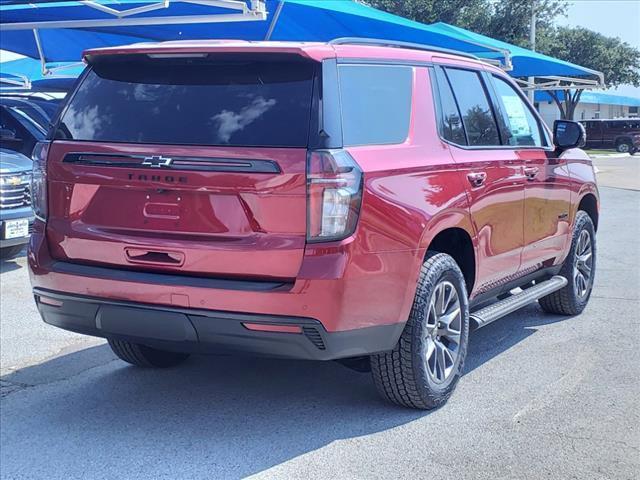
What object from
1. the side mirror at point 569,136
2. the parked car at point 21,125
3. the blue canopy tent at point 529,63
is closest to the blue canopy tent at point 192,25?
the blue canopy tent at point 529,63

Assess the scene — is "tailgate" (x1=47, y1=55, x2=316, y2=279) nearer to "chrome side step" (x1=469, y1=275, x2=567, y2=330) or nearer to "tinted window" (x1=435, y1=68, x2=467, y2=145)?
"tinted window" (x1=435, y1=68, x2=467, y2=145)

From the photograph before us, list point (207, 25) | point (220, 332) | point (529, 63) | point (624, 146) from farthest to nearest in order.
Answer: point (624, 146) → point (529, 63) → point (207, 25) → point (220, 332)

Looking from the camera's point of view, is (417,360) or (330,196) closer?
(330,196)

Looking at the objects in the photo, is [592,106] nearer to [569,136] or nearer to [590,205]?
[590,205]

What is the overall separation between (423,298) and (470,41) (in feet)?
29.3

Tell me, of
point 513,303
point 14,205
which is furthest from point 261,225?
point 14,205

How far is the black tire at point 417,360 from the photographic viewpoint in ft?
13.6

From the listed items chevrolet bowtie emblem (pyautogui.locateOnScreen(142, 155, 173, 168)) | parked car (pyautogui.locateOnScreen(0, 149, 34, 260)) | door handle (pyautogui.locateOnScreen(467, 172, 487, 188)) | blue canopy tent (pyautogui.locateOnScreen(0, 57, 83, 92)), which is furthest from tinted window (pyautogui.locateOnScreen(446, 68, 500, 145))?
blue canopy tent (pyautogui.locateOnScreen(0, 57, 83, 92))

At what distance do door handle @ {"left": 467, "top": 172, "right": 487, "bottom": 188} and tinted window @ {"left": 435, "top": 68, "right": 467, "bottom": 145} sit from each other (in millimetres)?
212

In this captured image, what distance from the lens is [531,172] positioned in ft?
18.1

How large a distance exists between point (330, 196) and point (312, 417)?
1437 mm

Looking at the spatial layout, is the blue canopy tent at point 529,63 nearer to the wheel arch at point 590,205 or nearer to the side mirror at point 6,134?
the wheel arch at point 590,205

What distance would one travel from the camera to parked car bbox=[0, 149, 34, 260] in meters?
8.33

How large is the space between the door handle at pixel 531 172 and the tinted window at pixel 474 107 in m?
0.31
